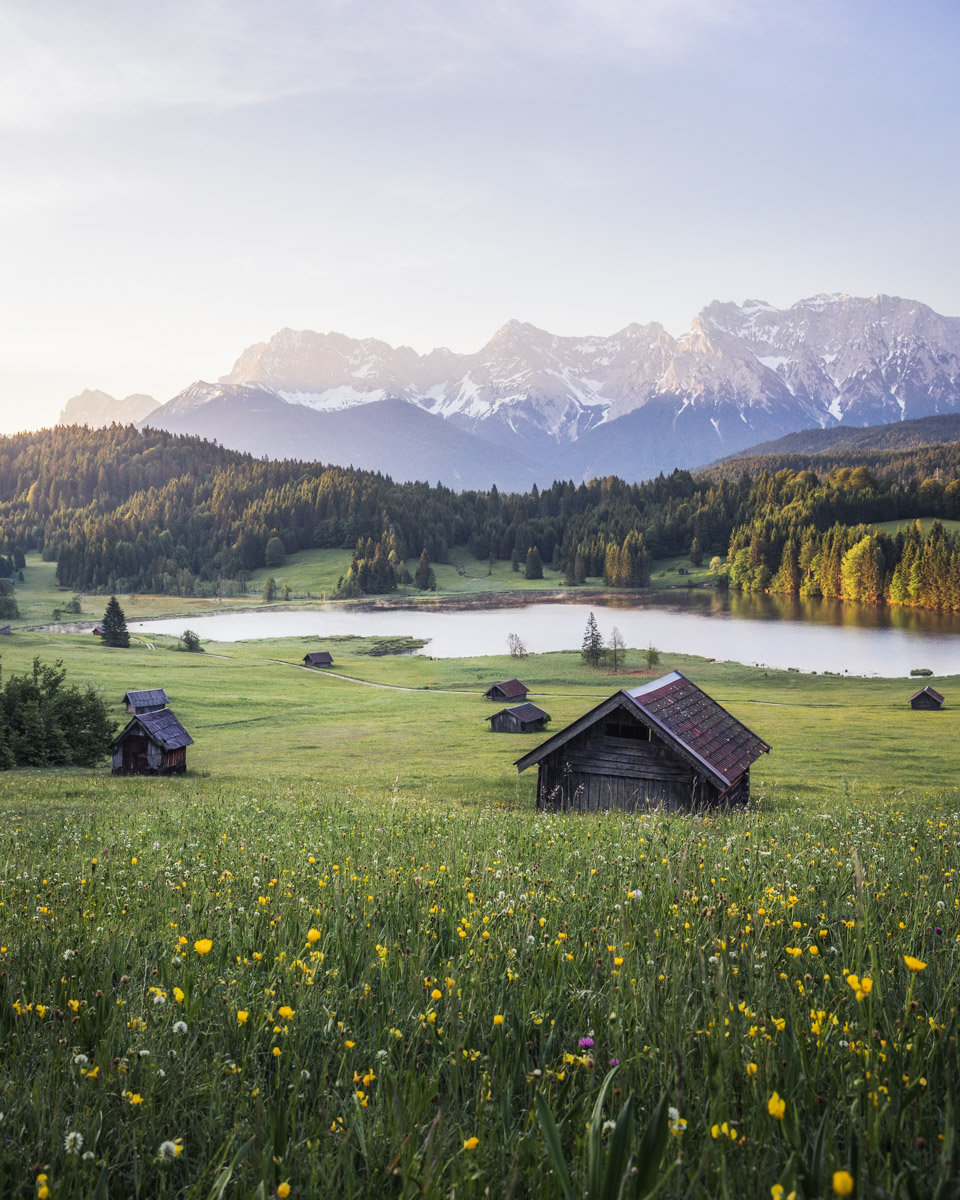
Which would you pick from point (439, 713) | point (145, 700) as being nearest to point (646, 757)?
point (439, 713)

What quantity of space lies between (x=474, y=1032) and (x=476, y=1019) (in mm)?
74

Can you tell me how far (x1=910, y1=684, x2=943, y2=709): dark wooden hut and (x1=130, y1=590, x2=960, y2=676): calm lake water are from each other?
980 inches

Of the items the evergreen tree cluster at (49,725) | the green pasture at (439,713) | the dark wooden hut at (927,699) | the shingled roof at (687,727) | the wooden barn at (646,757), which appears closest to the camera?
the shingled roof at (687,727)

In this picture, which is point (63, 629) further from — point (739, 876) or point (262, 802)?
point (739, 876)

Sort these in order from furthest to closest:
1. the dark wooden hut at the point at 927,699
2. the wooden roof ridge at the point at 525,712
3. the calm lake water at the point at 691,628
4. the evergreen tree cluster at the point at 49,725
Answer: the calm lake water at the point at 691,628 → the dark wooden hut at the point at 927,699 → the wooden roof ridge at the point at 525,712 → the evergreen tree cluster at the point at 49,725

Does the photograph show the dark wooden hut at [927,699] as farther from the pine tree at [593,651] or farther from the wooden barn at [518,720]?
the pine tree at [593,651]

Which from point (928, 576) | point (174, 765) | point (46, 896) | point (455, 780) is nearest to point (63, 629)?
point (174, 765)

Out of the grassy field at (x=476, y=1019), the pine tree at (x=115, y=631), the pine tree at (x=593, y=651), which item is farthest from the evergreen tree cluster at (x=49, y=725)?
the pine tree at (x=115, y=631)

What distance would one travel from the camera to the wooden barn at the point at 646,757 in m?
23.8

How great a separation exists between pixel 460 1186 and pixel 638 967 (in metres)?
1.85

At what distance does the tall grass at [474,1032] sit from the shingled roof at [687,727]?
17.5m

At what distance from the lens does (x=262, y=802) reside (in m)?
16.5

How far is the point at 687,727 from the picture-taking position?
24625mm

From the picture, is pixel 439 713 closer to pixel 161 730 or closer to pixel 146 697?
pixel 146 697
